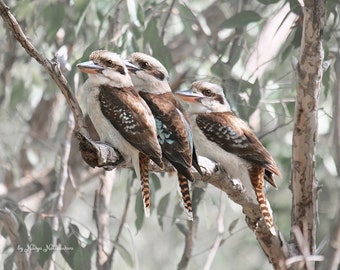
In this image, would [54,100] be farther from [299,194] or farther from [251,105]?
[299,194]

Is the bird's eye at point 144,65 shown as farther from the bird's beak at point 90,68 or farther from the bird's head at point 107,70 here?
the bird's beak at point 90,68

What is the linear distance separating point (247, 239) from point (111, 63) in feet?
12.1

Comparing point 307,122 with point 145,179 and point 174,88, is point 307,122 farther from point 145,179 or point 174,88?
point 174,88

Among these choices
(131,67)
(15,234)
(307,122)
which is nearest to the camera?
(307,122)

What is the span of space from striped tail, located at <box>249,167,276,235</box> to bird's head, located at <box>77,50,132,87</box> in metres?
0.62

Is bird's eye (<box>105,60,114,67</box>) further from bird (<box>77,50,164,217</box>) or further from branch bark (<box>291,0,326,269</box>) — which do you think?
branch bark (<box>291,0,326,269</box>)

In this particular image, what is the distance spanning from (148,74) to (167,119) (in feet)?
1.22

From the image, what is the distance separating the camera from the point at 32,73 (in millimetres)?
5391

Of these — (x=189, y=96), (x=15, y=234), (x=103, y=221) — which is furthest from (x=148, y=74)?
(x=103, y=221)

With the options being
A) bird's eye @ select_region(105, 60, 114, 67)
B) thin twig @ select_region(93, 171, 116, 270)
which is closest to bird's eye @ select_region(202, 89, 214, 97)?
bird's eye @ select_region(105, 60, 114, 67)

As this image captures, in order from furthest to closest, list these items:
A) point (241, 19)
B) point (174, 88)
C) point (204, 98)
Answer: point (174, 88)
point (241, 19)
point (204, 98)

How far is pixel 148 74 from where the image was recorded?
11.9 ft

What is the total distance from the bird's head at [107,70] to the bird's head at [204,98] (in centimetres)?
47

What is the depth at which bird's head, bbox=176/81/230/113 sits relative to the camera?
12.5 ft
